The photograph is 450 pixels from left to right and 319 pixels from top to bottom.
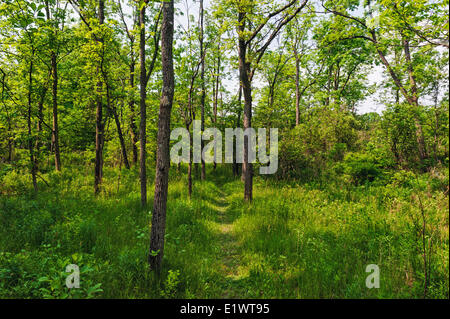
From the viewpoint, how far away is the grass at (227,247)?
300 centimetres

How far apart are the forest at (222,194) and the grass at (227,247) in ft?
0.11

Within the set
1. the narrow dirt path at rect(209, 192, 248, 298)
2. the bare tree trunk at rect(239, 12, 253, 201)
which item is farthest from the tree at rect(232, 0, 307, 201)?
the narrow dirt path at rect(209, 192, 248, 298)

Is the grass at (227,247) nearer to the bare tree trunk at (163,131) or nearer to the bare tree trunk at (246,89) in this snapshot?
the bare tree trunk at (163,131)

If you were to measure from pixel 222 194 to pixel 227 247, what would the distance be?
21.1 ft

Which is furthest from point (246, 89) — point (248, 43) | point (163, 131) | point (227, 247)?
point (227, 247)

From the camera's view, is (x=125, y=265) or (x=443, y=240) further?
(x=443, y=240)

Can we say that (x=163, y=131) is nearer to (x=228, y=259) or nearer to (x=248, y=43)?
(x=228, y=259)

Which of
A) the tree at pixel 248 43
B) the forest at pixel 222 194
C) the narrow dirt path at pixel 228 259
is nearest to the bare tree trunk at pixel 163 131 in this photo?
the forest at pixel 222 194

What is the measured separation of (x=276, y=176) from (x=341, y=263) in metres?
8.28

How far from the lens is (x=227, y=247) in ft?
16.9

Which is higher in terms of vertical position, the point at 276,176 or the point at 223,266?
the point at 276,176
